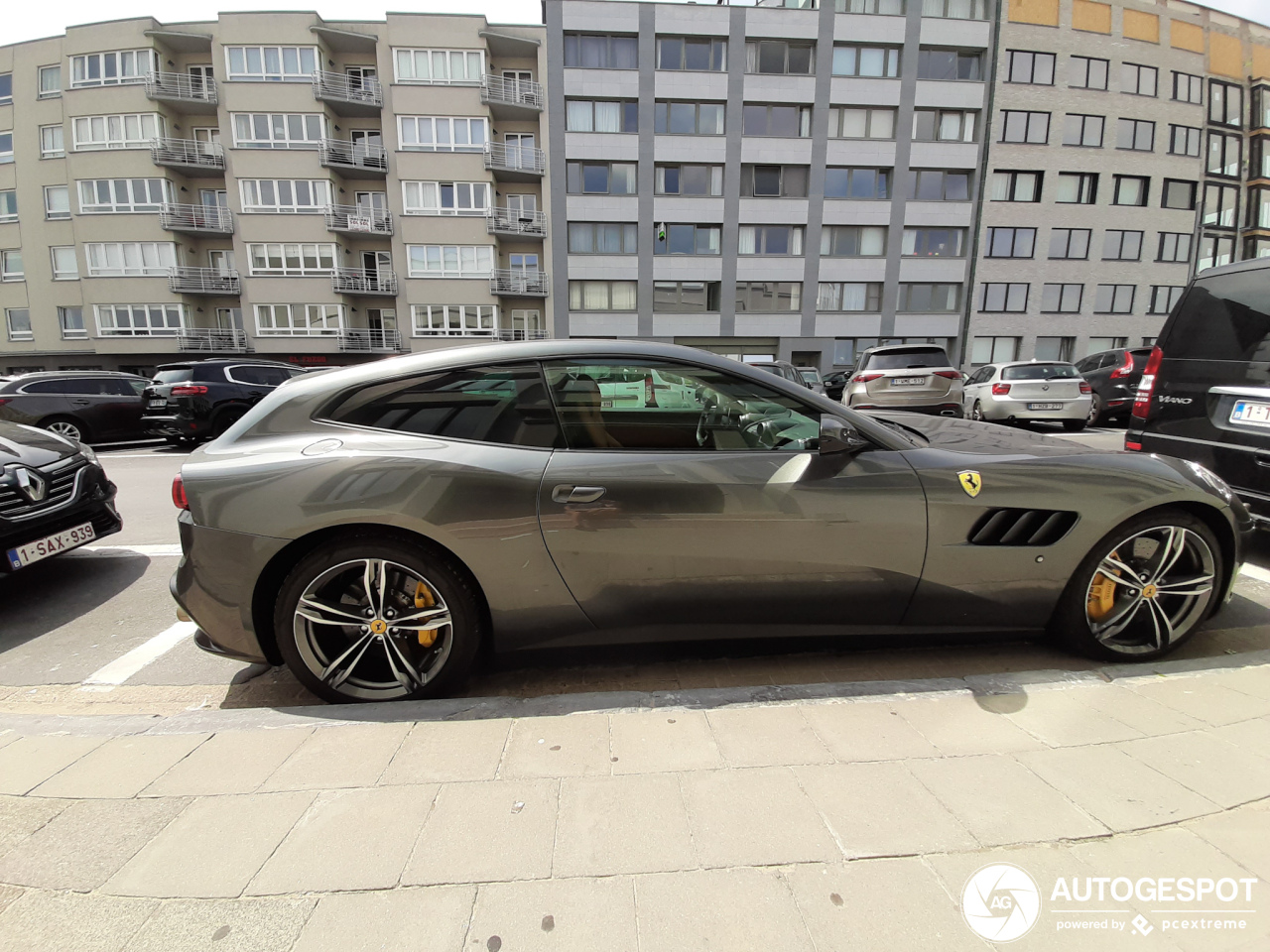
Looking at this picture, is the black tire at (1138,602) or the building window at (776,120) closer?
the black tire at (1138,602)

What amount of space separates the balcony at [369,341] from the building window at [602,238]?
10.5 metres

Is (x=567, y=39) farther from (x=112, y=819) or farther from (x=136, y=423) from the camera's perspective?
(x=112, y=819)

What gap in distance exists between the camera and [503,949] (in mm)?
1264

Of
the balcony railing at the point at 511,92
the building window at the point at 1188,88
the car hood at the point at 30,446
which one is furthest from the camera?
the building window at the point at 1188,88

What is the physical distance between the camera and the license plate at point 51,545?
344 centimetres

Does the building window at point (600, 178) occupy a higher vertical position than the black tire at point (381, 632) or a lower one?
higher

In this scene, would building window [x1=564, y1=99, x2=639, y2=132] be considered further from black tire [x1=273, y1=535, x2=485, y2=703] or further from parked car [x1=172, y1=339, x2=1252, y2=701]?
black tire [x1=273, y1=535, x2=485, y2=703]

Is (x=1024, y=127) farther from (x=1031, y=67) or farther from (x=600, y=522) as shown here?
(x=600, y=522)

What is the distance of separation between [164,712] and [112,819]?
1.03m

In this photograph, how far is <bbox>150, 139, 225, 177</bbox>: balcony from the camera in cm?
2702

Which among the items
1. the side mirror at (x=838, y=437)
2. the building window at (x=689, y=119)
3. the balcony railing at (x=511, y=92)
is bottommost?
the side mirror at (x=838, y=437)

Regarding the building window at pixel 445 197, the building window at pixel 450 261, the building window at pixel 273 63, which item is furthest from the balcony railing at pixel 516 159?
the building window at pixel 273 63

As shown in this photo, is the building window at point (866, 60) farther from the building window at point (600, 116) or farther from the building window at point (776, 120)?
the building window at point (600, 116)

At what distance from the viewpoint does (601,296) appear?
29.5 m
